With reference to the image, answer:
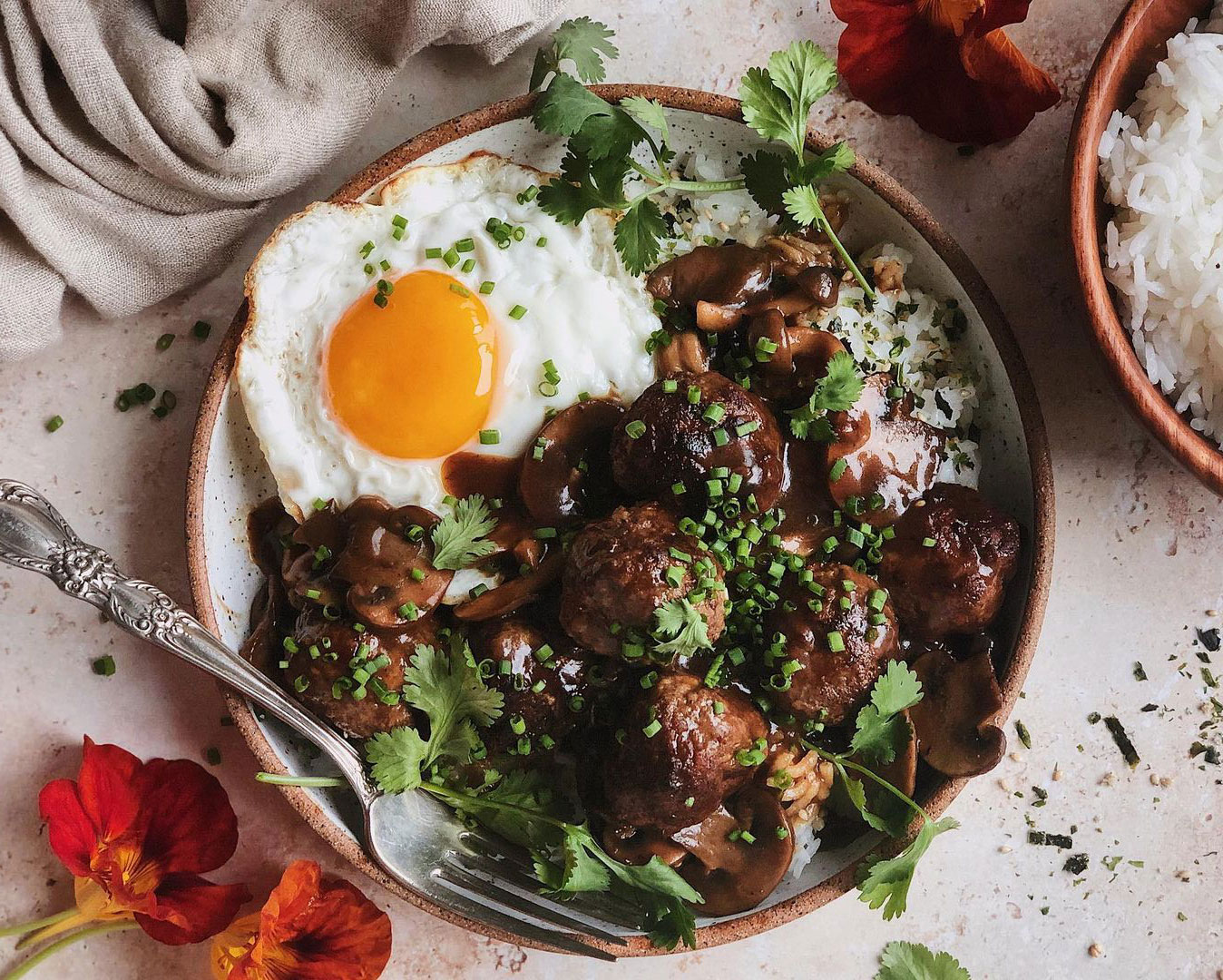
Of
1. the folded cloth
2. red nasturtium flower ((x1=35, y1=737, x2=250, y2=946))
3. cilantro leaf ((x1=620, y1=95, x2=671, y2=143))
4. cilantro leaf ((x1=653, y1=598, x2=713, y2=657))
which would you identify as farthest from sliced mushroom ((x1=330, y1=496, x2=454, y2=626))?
cilantro leaf ((x1=620, y1=95, x2=671, y2=143))

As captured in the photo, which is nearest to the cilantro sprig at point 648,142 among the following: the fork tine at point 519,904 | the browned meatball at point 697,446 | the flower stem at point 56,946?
the browned meatball at point 697,446

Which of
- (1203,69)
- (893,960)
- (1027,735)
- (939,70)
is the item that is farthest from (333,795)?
(1203,69)

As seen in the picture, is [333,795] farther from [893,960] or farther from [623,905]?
[893,960]

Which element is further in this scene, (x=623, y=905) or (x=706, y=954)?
(x=706, y=954)

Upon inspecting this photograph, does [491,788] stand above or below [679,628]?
below

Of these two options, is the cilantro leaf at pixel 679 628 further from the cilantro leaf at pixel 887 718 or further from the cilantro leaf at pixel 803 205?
the cilantro leaf at pixel 803 205

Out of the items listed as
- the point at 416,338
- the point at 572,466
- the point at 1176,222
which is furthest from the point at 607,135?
the point at 1176,222

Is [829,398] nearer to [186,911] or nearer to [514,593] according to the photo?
[514,593]
